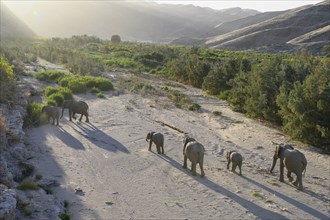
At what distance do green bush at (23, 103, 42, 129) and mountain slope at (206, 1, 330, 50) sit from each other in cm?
6688

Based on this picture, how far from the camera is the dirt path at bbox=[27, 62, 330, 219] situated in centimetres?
1005

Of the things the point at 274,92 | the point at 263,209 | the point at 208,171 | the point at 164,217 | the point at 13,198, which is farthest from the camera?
the point at 274,92

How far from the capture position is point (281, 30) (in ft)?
290

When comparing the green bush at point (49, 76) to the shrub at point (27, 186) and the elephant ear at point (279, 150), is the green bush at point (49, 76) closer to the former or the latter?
the shrub at point (27, 186)

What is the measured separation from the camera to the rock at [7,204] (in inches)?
299

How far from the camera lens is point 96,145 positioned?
48.0 feet

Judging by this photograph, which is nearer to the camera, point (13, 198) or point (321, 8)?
point (13, 198)

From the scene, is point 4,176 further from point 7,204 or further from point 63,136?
point 63,136

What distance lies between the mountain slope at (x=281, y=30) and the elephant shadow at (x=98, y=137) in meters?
66.4

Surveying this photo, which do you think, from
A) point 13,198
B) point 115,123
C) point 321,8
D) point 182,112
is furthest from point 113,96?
point 321,8

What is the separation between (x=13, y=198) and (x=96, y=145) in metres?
6.58

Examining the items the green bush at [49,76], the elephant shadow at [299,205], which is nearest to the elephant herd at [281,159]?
the elephant shadow at [299,205]

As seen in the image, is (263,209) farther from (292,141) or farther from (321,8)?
(321,8)

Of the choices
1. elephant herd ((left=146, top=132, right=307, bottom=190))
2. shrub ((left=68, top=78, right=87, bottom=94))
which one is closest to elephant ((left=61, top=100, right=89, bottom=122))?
elephant herd ((left=146, top=132, right=307, bottom=190))
